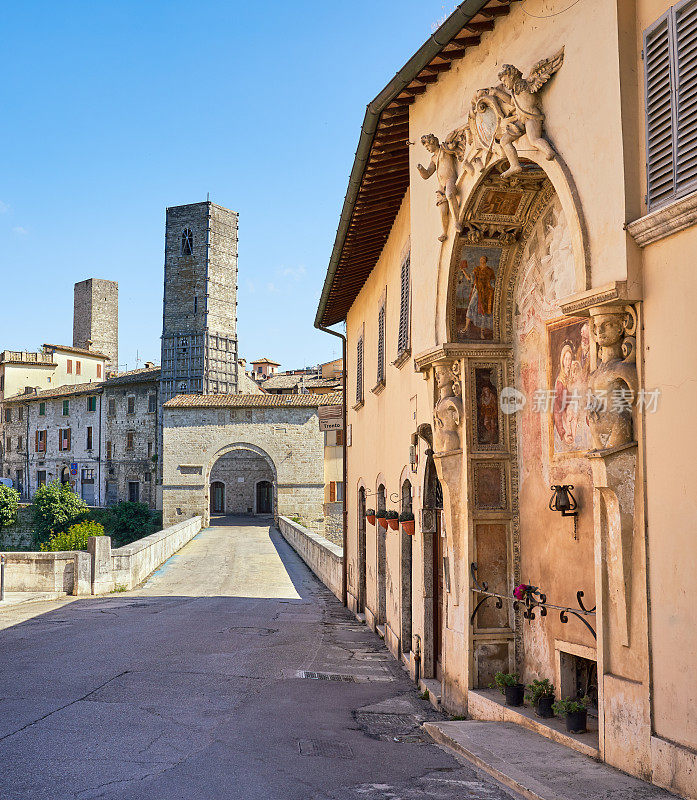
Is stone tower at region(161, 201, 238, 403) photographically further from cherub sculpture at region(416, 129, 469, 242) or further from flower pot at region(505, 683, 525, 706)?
flower pot at region(505, 683, 525, 706)

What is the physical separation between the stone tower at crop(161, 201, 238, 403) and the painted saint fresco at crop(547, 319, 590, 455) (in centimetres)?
4977

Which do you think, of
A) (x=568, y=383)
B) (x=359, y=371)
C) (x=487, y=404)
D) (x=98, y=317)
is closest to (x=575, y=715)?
(x=568, y=383)

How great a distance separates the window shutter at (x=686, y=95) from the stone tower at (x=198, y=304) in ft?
170

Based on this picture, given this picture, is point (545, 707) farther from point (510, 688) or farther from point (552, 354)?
point (552, 354)

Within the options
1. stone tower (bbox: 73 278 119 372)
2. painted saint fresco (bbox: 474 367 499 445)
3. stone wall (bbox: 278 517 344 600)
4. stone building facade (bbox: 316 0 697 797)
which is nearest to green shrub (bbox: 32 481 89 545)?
stone wall (bbox: 278 517 344 600)

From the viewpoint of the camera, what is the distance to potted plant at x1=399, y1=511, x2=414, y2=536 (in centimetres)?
→ 956

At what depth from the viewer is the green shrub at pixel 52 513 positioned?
1902 inches

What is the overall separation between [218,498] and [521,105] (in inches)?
2103

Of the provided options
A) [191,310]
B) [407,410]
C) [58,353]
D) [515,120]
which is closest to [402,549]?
[407,410]

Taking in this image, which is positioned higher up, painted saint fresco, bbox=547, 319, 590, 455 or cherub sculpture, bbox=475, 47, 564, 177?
cherub sculpture, bbox=475, 47, 564, 177

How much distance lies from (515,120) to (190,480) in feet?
130

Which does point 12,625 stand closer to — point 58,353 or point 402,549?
point 402,549

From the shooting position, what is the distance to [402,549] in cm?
1035

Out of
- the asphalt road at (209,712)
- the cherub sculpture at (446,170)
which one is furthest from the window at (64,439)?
the cherub sculpture at (446,170)
